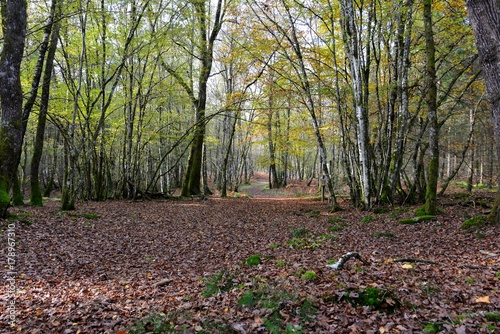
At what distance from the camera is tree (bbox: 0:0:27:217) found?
24.0 ft

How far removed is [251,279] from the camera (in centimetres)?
482

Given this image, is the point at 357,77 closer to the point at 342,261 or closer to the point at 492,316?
the point at 342,261

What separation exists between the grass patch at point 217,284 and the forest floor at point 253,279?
0.10ft

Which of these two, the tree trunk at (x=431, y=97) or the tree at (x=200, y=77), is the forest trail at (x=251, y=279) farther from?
the tree at (x=200, y=77)

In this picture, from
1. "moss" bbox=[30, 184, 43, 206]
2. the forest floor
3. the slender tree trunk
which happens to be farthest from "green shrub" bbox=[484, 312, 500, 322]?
"moss" bbox=[30, 184, 43, 206]

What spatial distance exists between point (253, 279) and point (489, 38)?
6.09 meters

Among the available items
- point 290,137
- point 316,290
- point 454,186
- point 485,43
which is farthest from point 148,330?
point 454,186

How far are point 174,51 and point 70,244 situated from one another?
14058 mm

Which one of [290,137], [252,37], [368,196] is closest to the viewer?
[368,196]

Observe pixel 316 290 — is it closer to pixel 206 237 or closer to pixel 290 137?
pixel 206 237

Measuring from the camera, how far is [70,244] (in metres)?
7.03

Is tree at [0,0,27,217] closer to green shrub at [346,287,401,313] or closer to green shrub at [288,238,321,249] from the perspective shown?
green shrub at [288,238,321,249]

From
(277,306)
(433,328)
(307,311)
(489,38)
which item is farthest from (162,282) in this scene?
(489,38)

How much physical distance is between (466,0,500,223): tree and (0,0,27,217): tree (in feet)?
33.8
